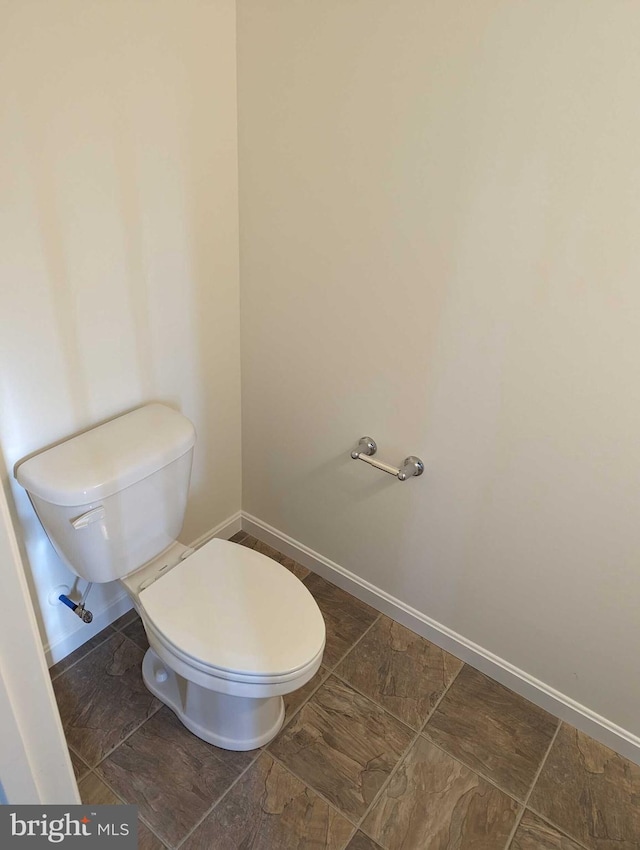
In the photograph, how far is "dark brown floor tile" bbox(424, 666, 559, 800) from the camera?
1.50 metres

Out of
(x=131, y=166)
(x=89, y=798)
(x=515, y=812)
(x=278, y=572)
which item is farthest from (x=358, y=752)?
(x=131, y=166)

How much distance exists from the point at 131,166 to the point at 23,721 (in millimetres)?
1179

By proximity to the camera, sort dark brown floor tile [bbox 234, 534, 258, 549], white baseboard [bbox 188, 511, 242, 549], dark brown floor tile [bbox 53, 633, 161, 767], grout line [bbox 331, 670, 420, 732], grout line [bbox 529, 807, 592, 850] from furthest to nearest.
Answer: dark brown floor tile [bbox 234, 534, 258, 549]
white baseboard [bbox 188, 511, 242, 549]
grout line [bbox 331, 670, 420, 732]
dark brown floor tile [bbox 53, 633, 161, 767]
grout line [bbox 529, 807, 592, 850]

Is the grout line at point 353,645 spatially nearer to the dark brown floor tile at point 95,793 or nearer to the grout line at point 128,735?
the grout line at point 128,735

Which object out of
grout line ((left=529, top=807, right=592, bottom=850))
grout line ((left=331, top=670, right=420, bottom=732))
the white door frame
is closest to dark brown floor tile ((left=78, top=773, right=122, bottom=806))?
the white door frame

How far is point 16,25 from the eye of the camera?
3.46 feet

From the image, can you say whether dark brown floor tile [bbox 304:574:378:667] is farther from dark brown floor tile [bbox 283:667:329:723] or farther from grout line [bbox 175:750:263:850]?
grout line [bbox 175:750:263:850]

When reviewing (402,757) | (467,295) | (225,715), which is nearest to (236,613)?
(225,715)

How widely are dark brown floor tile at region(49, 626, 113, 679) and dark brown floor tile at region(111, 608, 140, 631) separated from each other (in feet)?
A: 0.07

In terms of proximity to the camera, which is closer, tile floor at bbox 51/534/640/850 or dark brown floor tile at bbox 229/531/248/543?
tile floor at bbox 51/534/640/850

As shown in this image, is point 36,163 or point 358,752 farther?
point 358,752

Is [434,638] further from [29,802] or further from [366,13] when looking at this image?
[366,13]

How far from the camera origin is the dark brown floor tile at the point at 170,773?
1.34 m

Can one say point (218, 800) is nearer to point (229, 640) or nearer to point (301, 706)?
point (301, 706)
